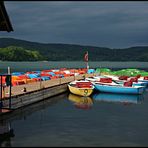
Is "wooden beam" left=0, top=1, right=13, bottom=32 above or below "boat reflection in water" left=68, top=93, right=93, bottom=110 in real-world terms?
above

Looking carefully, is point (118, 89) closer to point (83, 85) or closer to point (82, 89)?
point (83, 85)

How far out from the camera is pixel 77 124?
24.8 metres

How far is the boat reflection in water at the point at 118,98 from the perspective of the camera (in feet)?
133

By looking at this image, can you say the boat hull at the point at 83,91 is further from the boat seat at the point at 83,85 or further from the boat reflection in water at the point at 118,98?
the boat reflection in water at the point at 118,98

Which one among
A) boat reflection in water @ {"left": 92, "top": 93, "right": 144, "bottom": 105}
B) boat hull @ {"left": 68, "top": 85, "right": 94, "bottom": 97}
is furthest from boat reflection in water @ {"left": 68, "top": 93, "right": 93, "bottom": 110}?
boat reflection in water @ {"left": 92, "top": 93, "right": 144, "bottom": 105}

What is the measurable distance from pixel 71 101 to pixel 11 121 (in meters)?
14.9

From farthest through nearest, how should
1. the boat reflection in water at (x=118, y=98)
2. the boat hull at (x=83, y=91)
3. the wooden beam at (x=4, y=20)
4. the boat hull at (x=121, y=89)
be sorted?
the boat hull at (x=121, y=89) → the boat hull at (x=83, y=91) → the boat reflection in water at (x=118, y=98) → the wooden beam at (x=4, y=20)

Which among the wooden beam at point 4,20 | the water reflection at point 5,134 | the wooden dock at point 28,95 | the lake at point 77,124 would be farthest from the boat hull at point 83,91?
the wooden beam at point 4,20

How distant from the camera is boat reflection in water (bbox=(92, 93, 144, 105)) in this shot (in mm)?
40656

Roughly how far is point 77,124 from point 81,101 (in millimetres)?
14123

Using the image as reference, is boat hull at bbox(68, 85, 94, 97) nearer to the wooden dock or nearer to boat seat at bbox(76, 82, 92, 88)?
boat seat at bbox(76, 82, 92, 88)

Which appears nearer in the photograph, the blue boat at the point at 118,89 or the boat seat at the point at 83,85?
the boat seat at the point at 83,85

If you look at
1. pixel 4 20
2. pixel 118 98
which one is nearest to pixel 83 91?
pixel 118 98

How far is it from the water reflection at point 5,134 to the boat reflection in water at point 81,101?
1263 centimetres
